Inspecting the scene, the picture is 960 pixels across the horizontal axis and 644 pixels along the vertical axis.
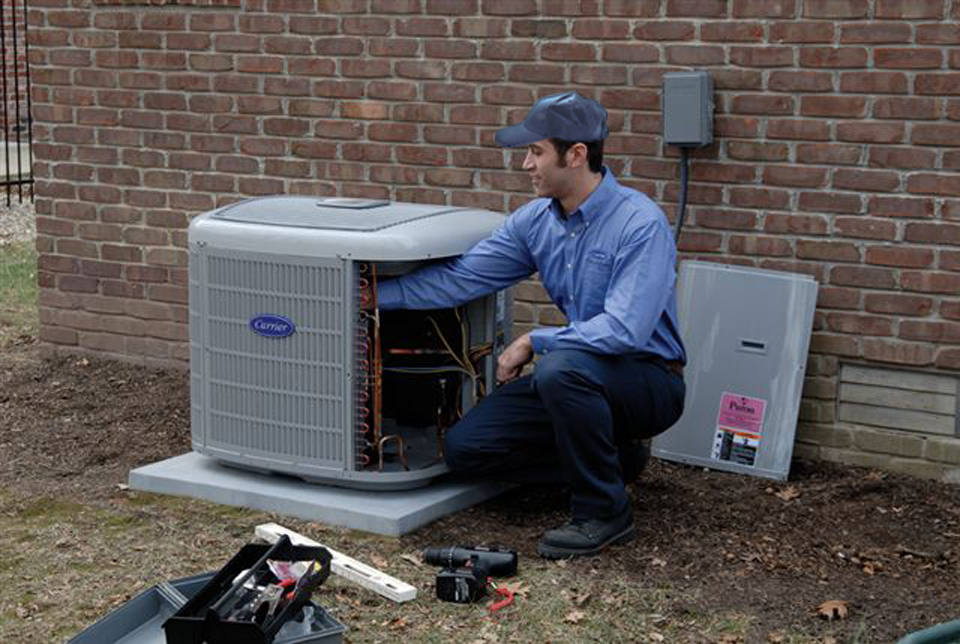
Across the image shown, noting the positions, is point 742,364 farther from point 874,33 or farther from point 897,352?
point 874,33

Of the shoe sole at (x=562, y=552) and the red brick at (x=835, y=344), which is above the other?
the red brick at (x=835, y=344)

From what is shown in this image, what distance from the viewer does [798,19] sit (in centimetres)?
595

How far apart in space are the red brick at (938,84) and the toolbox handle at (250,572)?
9.58 ft

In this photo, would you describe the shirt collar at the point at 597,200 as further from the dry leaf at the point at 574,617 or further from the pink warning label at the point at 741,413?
the dry leaf at the point at 574,617

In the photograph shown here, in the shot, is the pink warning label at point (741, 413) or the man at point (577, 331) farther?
the pink warning label at point (741, 413)

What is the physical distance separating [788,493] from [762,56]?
1661 millimetres

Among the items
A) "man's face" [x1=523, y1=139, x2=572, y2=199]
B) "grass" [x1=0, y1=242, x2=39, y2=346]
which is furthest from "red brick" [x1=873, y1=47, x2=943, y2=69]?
"grass" [x1=0, y1=242, x2=39, y2=346]

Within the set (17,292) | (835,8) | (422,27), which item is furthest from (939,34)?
(17,292)

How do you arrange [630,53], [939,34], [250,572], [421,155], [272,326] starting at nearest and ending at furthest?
[250,572]
[272,326]
[939,34]
[630,53]
[421,155]

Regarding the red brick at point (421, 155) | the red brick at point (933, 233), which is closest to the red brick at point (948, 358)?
the red brick at point (933, 233)

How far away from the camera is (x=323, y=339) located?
17.6ft

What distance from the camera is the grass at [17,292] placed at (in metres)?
8.81

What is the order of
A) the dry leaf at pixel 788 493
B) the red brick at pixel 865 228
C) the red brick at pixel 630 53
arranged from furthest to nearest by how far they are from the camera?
the red brick at pixel 630 53
the red brick at pixel 865 228
the dry leaf at pixel 788 493

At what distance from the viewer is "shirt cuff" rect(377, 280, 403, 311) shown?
17.7ft
